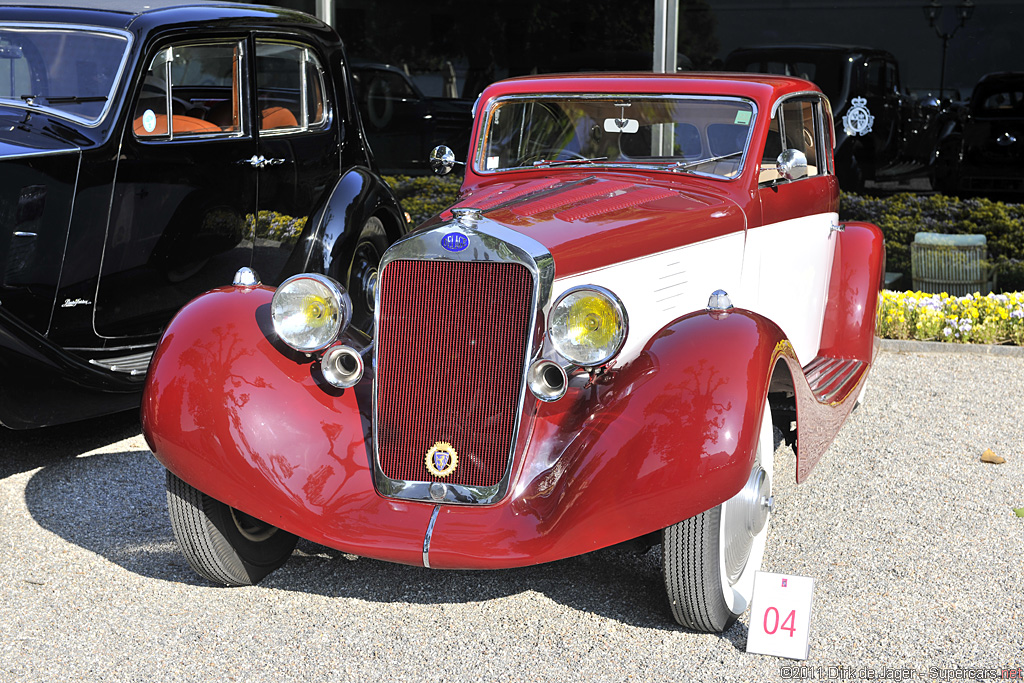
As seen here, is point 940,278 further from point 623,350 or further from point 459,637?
point 459,637

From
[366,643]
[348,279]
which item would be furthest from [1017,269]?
[366,643]

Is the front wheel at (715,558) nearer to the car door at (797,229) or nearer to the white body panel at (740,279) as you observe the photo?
the white body panel at (740,279)

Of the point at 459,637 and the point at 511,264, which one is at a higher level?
the point at 511,264

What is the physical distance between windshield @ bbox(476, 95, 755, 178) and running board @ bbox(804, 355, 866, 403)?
95 centimetres

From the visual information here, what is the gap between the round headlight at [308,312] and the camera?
10.4 feet

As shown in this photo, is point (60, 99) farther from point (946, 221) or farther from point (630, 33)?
point (946, 221)

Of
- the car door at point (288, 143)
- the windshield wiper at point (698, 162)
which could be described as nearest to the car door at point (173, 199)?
the car door at point (288, 143)

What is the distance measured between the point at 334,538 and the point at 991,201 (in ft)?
21.6

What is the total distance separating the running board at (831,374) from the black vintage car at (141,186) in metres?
2.30

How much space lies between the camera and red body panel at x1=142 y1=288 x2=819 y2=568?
2797 millimetres

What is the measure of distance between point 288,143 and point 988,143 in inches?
208

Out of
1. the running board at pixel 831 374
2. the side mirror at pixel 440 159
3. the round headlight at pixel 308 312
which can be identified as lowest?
the running board at pixel 831 374

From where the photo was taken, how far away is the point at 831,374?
14.8 feet

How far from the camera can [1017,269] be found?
25.3ft
